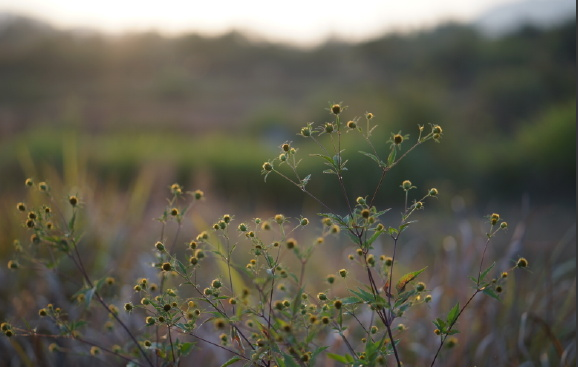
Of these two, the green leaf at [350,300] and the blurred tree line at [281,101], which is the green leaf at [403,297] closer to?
the green leaf at [350,300]

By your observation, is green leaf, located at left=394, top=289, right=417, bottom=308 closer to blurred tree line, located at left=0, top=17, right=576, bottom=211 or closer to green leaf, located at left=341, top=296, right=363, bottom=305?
green leaf, located at left=341, top=296, right=363, bottom=305

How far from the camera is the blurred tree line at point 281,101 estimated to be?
22.5 feet

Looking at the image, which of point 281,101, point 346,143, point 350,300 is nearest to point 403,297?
point 350,300

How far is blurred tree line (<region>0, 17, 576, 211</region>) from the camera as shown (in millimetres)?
6852

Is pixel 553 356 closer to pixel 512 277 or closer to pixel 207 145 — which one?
pixel 512 277

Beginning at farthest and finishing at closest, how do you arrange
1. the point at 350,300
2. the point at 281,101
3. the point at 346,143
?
the point at 281,101 → the point at 346,143 → the point at 350,300

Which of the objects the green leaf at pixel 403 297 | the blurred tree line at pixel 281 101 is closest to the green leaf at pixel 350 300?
the green leaf at pixel 403 297

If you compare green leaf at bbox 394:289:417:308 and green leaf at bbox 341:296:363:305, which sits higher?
green leaf at bbox 394:289:417:308

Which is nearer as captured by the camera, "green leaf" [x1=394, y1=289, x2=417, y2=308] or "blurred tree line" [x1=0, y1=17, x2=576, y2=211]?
"green leaf" [x1=394, y1=289, x2=417, y2=308]

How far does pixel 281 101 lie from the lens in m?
13.9

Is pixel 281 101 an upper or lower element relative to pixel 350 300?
upper

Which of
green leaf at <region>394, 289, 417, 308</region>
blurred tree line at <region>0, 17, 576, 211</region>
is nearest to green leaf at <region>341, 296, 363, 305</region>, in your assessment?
green leaf at <region>394, 289, 417, 308</region>

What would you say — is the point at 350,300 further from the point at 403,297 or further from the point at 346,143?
the point at 346,143

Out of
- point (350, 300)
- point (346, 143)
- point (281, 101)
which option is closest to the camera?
point (350, 300)
